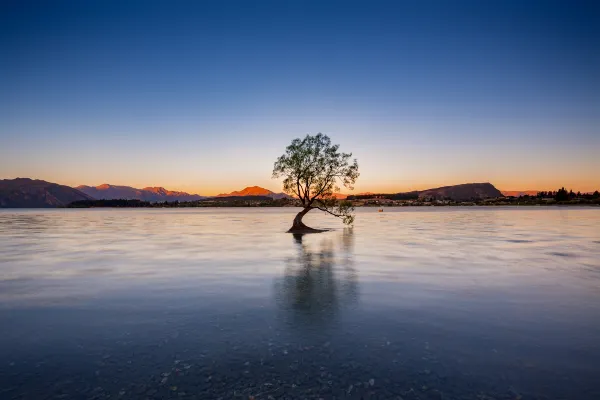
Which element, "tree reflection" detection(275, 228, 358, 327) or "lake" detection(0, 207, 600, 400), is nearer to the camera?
"lake" detection(0, 207, 600, 400)

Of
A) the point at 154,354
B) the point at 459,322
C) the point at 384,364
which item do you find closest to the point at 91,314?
the point at 154,354

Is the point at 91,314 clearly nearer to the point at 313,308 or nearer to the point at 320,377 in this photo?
the point at 313,308

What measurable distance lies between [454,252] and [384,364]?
108 ft

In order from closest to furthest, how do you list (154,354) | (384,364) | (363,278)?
(384,364), (154,354), (363,278)

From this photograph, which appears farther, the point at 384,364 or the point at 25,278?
the point at 25,278

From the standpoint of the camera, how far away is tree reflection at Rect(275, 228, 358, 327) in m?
18.1

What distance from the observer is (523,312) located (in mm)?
18531

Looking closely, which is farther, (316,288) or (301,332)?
(316,288)

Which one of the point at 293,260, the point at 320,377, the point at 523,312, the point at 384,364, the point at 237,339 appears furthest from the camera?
the point at 293,260

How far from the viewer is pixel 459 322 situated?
1698 cm

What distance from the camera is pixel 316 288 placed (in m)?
24.0

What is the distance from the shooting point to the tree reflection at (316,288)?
59.4ft

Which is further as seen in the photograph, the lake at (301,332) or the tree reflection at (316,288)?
the tree reflection at (316,288)

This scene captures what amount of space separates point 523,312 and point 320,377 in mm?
12031
